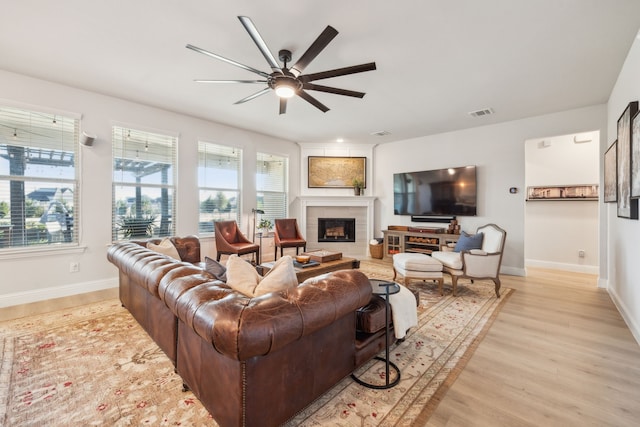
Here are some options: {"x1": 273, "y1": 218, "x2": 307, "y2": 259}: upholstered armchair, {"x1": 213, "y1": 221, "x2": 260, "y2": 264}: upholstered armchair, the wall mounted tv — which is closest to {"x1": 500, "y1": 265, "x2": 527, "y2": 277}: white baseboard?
the wall mounted tv

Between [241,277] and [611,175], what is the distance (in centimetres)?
459

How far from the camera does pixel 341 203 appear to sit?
260 inches

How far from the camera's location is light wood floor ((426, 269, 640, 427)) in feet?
5.28

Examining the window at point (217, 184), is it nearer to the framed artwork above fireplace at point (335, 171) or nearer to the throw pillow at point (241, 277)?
the framed artwork above fireplace at point (335, 171)

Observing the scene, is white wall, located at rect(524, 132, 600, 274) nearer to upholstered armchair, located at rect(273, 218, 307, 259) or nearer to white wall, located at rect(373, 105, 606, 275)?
white wall, located at rect(373, 105, 606, 275)

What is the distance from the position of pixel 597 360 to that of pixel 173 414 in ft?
10.1

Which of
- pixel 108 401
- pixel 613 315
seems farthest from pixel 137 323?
pixel 613 315

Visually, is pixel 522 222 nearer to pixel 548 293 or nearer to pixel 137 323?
pixel 548 293

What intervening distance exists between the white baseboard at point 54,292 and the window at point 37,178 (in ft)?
1.93

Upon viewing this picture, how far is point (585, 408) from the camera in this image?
167 cm

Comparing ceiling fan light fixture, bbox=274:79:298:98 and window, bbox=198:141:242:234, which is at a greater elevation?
ceiling fan light fixture, bbox=274:79:298:98

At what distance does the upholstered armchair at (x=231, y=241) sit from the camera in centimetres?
470

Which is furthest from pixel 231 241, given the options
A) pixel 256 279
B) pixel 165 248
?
pixel 256 279

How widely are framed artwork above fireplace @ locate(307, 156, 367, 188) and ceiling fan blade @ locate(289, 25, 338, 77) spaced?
13.7 ft
